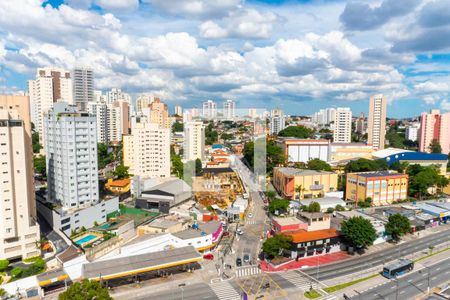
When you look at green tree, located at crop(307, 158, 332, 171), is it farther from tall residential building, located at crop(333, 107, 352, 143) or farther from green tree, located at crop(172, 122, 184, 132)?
green tree, located at crop(172, 122, 184, 132)

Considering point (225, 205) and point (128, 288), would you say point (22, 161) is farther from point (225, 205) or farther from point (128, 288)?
point (225, 205)

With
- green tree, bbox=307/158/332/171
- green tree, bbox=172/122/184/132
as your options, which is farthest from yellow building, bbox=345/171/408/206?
green tree, bbox=172/122/184/132

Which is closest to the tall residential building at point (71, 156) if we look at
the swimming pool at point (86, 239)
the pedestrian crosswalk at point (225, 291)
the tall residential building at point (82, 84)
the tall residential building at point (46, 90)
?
the swimming pool at point (86, 239)

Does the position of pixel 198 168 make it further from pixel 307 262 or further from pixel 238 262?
pixel 307 262

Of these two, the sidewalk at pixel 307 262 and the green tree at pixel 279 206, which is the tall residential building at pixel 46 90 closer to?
the green tree at pixel 279 206

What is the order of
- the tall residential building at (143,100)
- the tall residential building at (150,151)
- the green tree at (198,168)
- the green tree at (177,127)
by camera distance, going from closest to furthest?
1. the tall residential building at (150,151)
2. the green tree at (198,168)
3. the green tree at (177,127)
4. the tall residential building at (143,100)

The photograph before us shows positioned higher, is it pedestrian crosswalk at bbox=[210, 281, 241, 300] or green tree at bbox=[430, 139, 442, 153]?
green tree at bbox=[430, 139, 442, 153]
